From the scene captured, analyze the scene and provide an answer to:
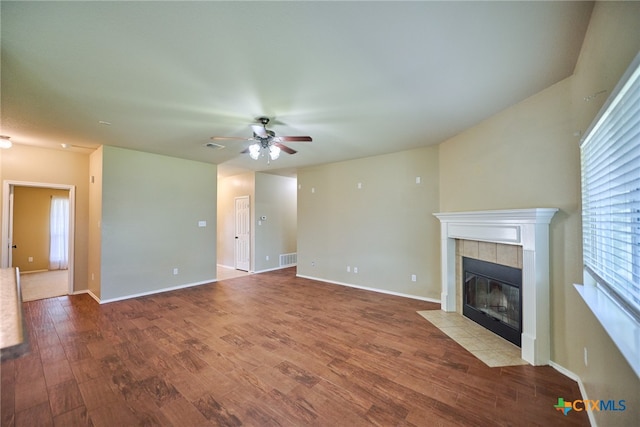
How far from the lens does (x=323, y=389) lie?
6.94 feet

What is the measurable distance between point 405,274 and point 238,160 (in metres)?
4.19

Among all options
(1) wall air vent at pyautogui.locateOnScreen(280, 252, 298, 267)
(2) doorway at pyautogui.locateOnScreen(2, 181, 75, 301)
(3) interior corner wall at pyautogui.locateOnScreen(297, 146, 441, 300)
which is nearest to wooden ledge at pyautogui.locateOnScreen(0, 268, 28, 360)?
(3) interior corner wall at pyautogui.locateOnScreen(297, 146, 441, 300)

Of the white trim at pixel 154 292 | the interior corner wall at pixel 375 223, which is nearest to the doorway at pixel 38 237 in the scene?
the white trim at pixel 154 292

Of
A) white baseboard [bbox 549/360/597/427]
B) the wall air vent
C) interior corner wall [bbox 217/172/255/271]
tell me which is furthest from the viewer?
the wall air vent

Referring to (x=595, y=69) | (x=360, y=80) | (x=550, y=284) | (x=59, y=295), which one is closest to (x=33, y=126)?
(x=59, y=295)

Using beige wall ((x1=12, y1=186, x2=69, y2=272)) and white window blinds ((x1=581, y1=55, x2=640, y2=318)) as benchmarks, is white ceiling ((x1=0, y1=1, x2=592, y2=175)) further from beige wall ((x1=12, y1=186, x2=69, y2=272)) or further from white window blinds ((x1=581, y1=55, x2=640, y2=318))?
beige wall ((x1=12, y1=186, x2=69, y2=272))

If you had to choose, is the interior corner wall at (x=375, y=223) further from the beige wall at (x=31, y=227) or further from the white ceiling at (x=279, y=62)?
the beige wall at (x=31, y=227)

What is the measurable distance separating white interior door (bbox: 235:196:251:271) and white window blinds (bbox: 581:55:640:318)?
6416 mm

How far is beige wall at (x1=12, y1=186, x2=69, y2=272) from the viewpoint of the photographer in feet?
21.9

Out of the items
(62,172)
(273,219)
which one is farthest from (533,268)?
(62,172)

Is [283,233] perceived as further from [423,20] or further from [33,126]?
[423,20]

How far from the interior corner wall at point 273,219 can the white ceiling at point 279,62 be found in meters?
3.57

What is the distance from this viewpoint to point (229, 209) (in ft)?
24.8

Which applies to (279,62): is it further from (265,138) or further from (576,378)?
(576,378)
